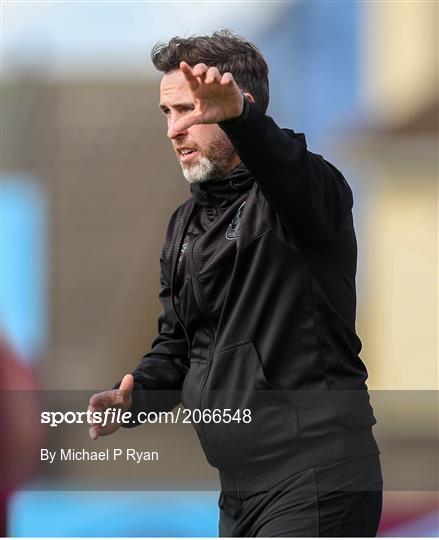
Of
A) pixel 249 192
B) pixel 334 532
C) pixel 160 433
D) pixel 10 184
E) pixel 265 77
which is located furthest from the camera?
pixel 10 184

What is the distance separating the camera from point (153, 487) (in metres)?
3.07

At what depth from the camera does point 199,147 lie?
2416 millimetres

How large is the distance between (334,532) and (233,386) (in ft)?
1.33

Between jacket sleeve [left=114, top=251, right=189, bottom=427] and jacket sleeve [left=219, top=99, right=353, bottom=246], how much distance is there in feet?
1.95

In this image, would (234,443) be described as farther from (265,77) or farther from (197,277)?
(265,77)

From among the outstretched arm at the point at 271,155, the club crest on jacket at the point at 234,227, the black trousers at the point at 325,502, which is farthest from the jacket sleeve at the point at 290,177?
the black trousers at the point at 325,502

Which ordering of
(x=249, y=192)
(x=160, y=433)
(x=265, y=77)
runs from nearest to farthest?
(x=249, y=192)
(x=265, y=77)
(x=160, y=433)

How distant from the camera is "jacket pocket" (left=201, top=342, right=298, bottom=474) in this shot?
7.15 ft

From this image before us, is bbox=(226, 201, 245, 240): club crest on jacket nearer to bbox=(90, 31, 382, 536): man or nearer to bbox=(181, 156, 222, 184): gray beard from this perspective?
bbox=(90, 31, 382, 536): man

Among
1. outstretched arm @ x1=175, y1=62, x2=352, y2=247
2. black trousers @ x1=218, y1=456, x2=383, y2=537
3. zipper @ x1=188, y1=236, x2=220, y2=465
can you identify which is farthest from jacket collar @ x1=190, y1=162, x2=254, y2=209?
black trousers @ x1=218, y1=456, x2=383, y2=537

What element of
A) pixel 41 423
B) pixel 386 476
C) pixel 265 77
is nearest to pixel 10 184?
pixel 41 423

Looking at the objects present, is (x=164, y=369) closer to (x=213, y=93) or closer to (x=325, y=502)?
(x=325, y=502)

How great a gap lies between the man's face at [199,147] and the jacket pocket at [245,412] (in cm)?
47

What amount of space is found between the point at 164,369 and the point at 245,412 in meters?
0.45
